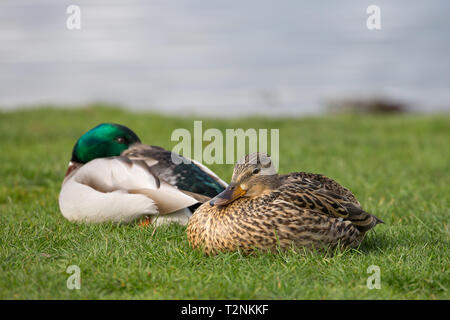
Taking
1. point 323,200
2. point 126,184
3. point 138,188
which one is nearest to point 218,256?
point 323,200

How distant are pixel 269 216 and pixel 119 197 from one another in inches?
56.9

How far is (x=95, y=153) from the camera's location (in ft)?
18.0

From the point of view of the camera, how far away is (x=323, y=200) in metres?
3.91

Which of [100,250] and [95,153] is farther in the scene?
[95,153]

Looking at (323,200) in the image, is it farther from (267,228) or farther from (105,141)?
(105,141)

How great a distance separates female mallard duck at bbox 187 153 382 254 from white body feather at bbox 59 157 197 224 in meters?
0.61

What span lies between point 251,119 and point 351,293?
967 cm

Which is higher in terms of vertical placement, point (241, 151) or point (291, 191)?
point (291, 191)

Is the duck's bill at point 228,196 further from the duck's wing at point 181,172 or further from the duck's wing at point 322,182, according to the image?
the duck's wing at point 181,172

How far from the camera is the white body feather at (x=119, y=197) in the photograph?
457cm

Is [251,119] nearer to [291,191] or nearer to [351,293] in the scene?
[291,191]

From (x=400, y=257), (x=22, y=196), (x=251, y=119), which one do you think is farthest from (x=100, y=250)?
(x=251, y=119)
